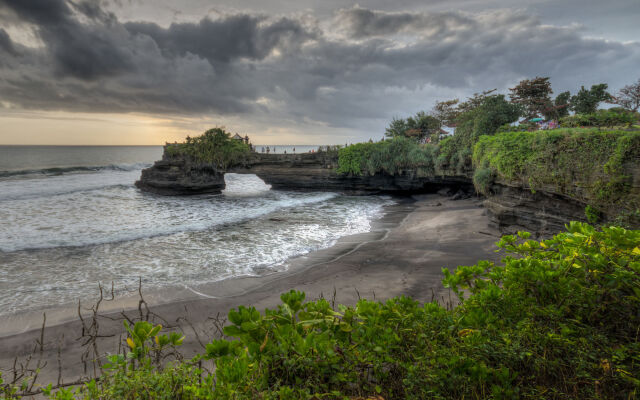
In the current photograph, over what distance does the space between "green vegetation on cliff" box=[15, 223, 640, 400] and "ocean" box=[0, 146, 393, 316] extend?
7.60 metres

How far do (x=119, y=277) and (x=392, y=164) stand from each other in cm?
2189

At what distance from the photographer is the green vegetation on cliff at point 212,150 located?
96.9ft

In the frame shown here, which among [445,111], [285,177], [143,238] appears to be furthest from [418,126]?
[143,238]

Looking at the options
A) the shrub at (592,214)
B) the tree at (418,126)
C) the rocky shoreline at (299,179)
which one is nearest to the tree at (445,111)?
the tree at (418,126)

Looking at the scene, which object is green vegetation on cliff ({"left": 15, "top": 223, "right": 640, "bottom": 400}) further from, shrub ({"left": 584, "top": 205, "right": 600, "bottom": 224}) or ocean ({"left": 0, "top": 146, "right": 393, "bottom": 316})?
shrub ({"left": 584, "top": 205, "right": 600, "bottom": 224})

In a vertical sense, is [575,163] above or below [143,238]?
above

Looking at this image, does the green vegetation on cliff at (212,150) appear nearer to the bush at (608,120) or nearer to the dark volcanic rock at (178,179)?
the dark volcanic rock at (178,179)

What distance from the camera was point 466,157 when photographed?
18.6 meters

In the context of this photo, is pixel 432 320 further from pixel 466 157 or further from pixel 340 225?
pixel 466 157

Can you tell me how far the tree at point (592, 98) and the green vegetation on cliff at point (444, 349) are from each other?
23.9 m

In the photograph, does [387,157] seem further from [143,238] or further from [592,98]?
[143,238]

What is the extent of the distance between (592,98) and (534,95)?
5134 millimetres

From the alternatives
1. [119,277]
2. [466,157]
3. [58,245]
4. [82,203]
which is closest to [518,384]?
[119,277]

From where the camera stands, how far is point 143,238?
13031 millimetres
